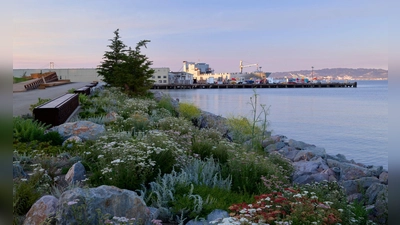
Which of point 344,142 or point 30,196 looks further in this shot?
point 344,142

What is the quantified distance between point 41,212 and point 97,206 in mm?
678

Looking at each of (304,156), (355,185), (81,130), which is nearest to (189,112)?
(304,156)

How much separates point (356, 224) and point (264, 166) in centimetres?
235

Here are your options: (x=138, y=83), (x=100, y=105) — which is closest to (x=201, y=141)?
(x=100, y=105)

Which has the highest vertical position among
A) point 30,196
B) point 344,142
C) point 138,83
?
A: point 138,83

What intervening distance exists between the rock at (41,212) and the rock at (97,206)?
18 cm

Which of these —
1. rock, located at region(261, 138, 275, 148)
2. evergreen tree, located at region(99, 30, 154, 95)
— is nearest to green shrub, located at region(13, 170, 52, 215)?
rock, located at region(261, 138, 275, 148)

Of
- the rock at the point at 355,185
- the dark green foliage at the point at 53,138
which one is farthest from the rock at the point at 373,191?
the dark green foliage at the point at 53,138

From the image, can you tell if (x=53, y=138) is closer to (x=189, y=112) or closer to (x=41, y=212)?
(x=41, y=212)

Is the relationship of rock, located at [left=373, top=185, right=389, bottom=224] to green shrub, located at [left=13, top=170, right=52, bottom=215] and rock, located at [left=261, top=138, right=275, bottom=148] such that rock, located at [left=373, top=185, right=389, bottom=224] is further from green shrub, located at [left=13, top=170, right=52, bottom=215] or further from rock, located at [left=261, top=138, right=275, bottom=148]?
rock, located at [left=261, top=138, right=275, bottom=148]

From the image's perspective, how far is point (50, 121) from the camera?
11.6 metres

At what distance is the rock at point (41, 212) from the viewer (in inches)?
179

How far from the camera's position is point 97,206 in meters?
4.57

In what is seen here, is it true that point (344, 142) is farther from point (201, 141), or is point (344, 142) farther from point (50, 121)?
point (50, 121)
